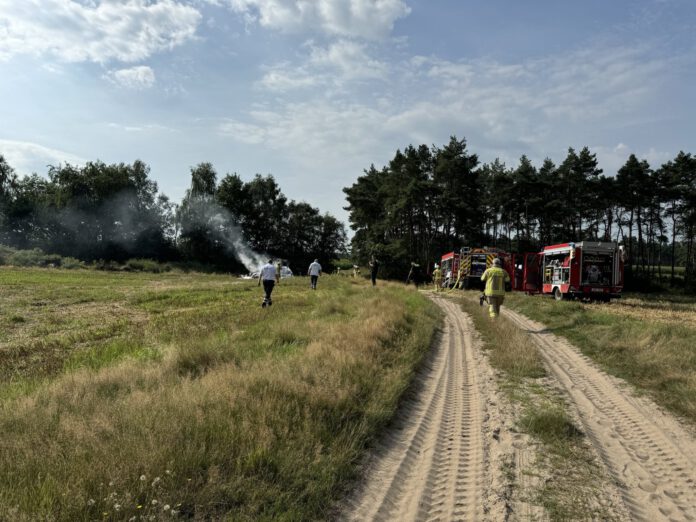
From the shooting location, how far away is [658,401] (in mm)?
6164

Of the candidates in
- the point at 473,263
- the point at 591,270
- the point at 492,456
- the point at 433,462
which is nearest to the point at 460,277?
the point at 473,263

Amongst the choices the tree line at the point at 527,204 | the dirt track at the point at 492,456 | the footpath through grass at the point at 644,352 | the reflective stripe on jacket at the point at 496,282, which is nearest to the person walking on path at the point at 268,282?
the reflective stripe on jacket at the point at 496,282

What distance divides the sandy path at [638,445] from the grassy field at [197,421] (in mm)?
2341

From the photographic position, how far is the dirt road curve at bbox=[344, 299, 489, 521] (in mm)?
3551

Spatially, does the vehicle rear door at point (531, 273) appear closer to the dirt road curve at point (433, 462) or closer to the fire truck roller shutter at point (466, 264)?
the fire truck roller shutter at point (466, 264)

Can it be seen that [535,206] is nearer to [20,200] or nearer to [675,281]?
[675,281]

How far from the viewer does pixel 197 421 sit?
14.5 feet

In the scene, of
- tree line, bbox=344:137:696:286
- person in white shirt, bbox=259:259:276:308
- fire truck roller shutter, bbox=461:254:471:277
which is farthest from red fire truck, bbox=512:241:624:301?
tree line, bbox=344:137:696:286

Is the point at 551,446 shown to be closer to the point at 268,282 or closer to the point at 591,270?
the point at 268,282

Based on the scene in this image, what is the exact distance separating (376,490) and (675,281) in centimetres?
5835

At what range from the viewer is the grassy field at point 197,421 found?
3.31 m

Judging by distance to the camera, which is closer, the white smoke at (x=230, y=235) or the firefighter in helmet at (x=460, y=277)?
the firefighter in helmet at (x=460, y=277)

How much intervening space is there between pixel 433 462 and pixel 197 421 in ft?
7.62

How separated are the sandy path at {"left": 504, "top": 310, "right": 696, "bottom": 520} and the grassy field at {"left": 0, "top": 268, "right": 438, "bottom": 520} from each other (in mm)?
2341
